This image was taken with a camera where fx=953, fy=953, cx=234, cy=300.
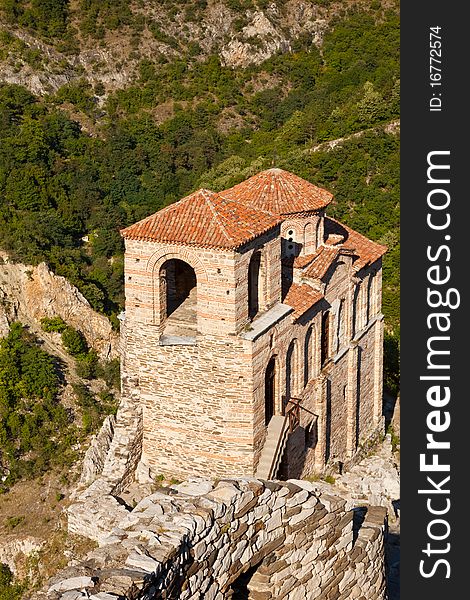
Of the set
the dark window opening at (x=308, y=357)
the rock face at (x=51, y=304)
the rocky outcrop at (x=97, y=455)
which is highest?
the rock face at (x=51, y=304)

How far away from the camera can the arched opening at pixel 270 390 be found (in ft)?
74.2

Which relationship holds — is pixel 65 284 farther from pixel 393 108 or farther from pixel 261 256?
pixel 261 256

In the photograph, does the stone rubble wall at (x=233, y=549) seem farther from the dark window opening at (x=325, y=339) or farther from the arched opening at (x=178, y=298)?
the dark window opening at (x=325, y=339)

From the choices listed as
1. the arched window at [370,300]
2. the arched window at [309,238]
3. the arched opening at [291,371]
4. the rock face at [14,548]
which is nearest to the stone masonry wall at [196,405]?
the arched opening at [291,371]

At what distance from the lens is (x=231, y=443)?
850 inches

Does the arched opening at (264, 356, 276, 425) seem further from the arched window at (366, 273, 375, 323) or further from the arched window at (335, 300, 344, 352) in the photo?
the arched window at (366, 273, 375, 323)

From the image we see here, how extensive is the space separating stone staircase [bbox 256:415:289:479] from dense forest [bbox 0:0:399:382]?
1494cm

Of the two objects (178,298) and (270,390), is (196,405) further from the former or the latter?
(178,298)

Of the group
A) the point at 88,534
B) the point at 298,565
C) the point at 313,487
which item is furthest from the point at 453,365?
the point at 88,534

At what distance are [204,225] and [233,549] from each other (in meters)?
9.03

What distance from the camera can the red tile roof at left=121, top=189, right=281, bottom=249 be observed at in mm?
20875

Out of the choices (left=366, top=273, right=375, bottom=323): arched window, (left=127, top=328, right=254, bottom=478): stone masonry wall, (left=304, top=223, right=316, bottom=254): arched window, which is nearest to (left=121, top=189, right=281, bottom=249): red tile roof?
(left=127, top=328, right=254, bottom=478): stone masonry wall

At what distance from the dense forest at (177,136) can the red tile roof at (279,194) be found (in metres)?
12.3

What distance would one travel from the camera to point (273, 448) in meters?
22.0
